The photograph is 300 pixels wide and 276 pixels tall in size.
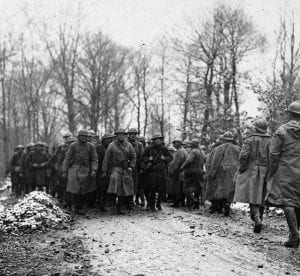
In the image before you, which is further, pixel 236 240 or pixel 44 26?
pixel 44 26

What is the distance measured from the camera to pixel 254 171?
9453 mm

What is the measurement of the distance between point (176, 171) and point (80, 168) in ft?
Result: 11.1

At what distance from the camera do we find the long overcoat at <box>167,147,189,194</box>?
45.7 feet

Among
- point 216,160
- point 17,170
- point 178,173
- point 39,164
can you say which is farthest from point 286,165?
point 17,170

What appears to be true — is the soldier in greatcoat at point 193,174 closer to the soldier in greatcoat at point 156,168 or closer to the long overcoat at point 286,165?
the soldier in greatcoat at point 156,168

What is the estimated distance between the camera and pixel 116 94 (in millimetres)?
39500

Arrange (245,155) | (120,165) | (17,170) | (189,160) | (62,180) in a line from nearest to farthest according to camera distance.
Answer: (245,155)
(120,165)
(189,160)
(62,180)
(17,170)

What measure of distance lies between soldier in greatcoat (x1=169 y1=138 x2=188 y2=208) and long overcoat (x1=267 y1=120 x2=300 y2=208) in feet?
20.2

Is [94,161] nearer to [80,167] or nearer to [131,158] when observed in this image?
[80,167]

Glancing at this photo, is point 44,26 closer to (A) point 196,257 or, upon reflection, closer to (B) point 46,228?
(B) point 46,228

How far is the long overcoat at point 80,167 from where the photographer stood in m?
11.7

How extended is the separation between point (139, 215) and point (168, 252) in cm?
438

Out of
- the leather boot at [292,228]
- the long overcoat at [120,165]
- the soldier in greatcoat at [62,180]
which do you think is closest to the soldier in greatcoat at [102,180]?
the long overcoat at [120,165]

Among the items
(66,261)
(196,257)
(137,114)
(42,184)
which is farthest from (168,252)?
(137,114)
